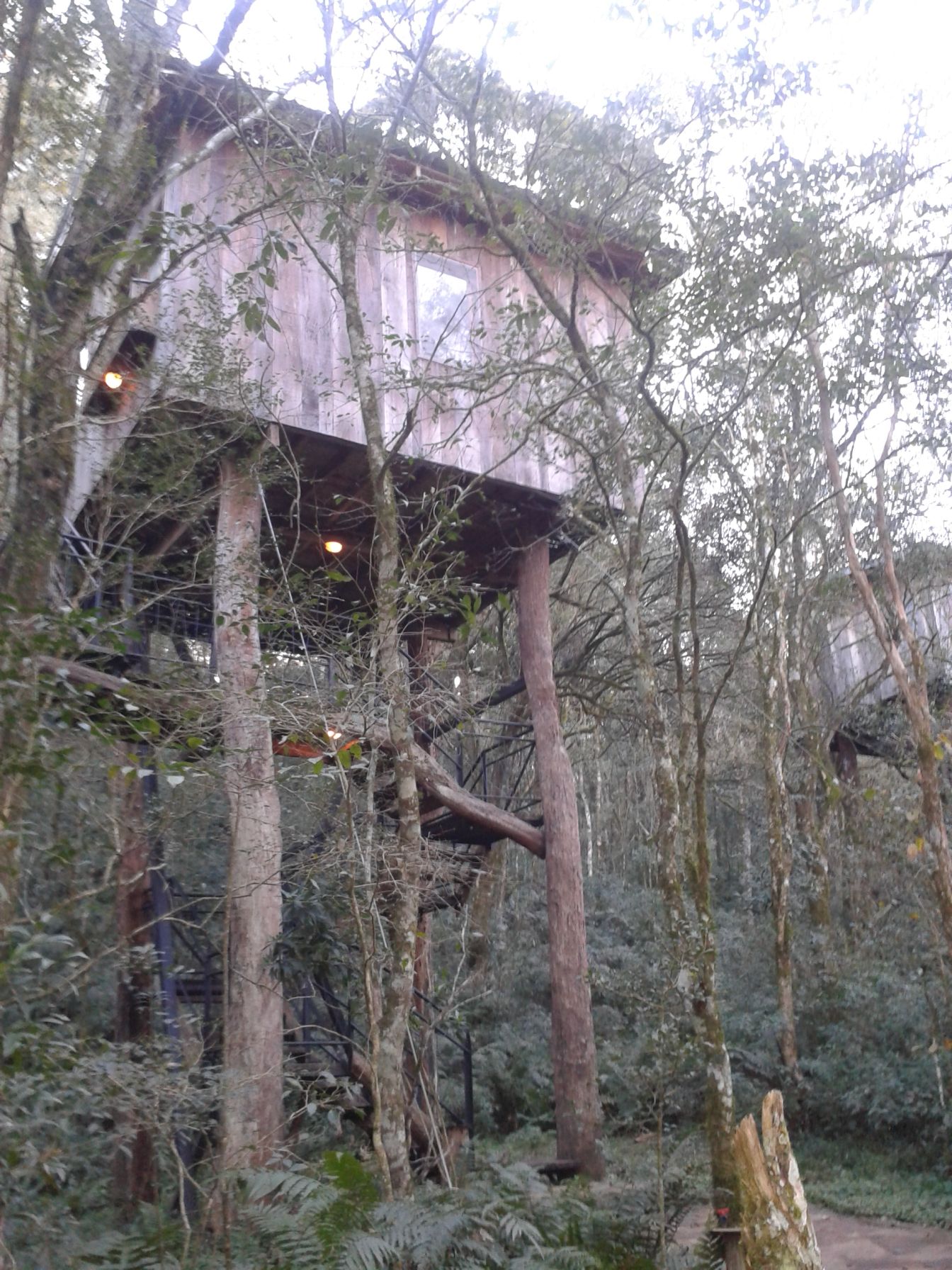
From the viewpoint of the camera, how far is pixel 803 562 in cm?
1522

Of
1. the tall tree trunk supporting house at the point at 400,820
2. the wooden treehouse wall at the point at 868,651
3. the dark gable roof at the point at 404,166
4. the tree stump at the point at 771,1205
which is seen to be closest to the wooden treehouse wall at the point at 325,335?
the dark gable roof at the point at 404,166

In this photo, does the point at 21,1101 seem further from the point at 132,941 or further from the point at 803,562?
the point at 803,562

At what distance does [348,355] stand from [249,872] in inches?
175

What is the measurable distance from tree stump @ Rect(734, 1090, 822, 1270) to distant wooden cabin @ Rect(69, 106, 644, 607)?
14.7ft

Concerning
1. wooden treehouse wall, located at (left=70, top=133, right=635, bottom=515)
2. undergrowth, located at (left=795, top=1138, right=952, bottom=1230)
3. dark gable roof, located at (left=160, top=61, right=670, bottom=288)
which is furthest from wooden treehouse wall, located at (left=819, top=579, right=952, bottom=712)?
dark gable roof, located at (left=160, top=61, right=670, bottom=288)

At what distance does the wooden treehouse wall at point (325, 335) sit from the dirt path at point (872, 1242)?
6473 mm

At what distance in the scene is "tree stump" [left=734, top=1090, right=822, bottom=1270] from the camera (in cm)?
576

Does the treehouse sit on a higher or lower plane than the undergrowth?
higher

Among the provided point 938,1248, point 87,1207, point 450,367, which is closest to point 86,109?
point 450,367

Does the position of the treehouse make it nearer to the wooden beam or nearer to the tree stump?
the wooden beam

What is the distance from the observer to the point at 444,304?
1048cm

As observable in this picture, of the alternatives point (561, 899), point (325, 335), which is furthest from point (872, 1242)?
point (325, 335)

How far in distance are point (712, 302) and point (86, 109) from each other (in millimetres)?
4562

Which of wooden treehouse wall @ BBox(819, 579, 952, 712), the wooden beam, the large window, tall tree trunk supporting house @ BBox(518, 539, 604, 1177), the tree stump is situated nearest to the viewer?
the tree stump
